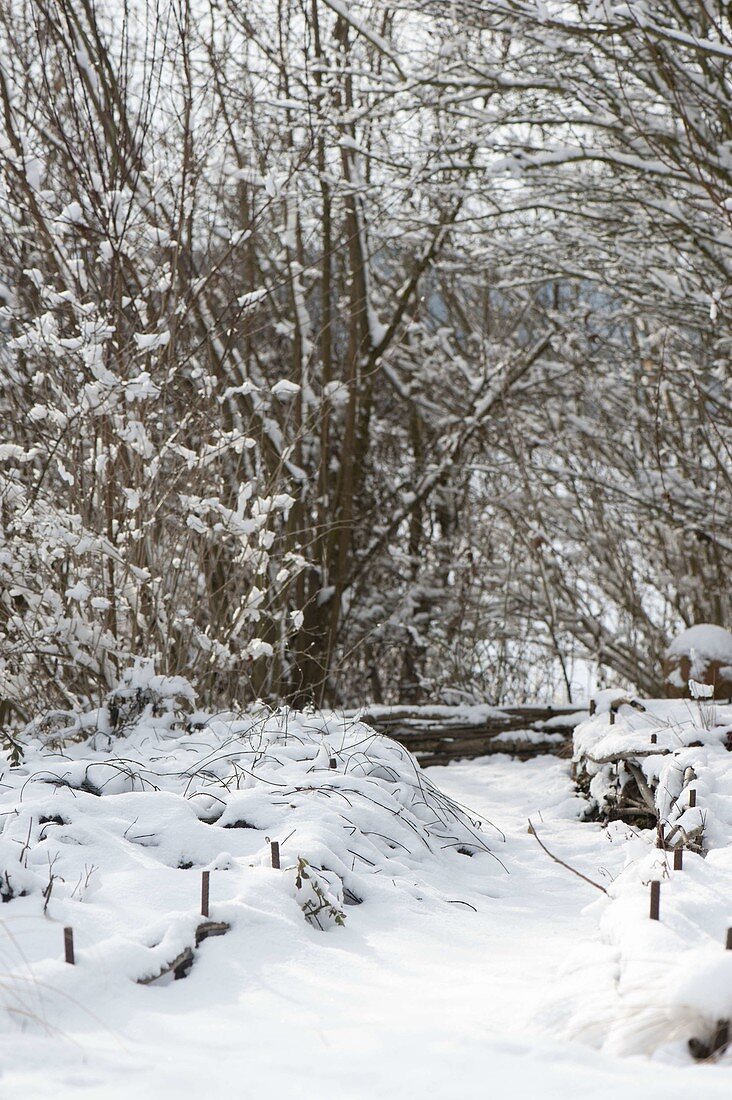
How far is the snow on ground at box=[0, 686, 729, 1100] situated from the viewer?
1756mm

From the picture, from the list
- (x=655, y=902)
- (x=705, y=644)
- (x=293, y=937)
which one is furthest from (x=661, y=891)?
(x=705, y=644)

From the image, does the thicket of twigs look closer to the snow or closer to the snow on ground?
the snow

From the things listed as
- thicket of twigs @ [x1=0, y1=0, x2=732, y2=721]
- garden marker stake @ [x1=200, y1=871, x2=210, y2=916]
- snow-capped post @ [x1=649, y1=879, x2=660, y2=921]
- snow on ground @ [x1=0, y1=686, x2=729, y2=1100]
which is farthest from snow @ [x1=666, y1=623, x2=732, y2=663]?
garden marker stake @ [x1=200, y1=871, x2=210, y2=916]

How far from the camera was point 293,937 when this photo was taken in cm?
255

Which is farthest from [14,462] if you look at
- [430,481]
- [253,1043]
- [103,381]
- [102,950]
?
[430,481]

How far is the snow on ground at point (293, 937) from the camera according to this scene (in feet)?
5.76

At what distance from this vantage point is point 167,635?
193 inches

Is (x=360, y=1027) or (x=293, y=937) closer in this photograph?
(x=360, y=1027)

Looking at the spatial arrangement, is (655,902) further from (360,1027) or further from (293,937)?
(293,937)

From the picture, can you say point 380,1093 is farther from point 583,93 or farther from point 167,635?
point 583,93

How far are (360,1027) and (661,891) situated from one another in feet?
3.16

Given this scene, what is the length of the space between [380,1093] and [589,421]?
7346 mm

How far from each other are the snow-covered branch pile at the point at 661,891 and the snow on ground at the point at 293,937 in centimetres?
3

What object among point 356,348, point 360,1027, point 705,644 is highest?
point 356,348
